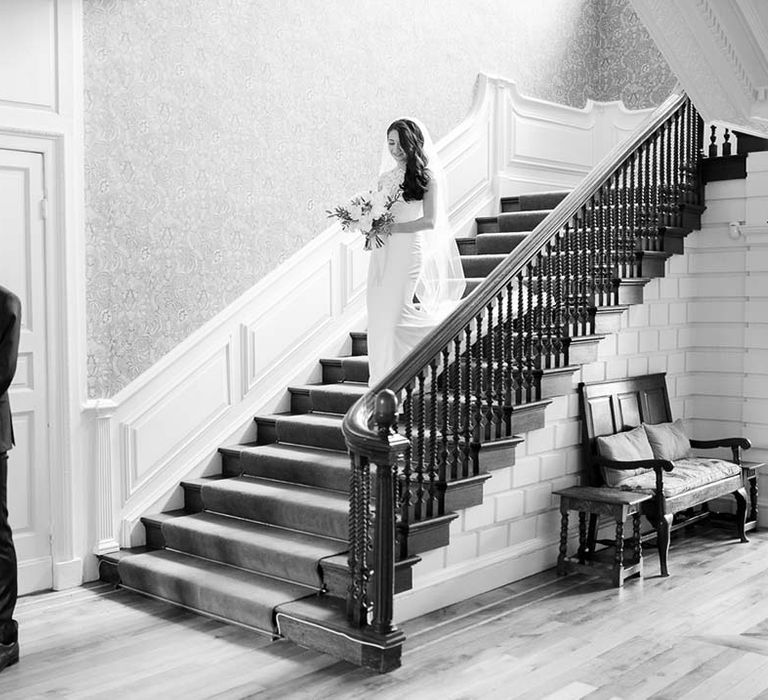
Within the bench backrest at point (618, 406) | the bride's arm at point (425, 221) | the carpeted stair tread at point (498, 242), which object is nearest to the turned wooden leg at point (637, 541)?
the bench backrest at point (618, 406)

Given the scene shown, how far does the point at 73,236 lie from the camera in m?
5.41

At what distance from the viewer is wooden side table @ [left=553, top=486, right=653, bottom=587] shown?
547 centimetres

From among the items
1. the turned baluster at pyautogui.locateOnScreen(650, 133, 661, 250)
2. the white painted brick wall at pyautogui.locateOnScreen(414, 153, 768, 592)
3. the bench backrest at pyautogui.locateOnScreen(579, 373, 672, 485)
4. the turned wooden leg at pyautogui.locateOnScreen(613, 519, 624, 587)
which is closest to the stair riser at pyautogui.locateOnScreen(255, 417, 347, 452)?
the bench backrest at pyautogui.locateOnScreen(579, 373, 672, 485)

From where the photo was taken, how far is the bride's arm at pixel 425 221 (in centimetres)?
548

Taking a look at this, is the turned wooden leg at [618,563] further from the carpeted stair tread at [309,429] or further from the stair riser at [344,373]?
the stair riser at [344,373]

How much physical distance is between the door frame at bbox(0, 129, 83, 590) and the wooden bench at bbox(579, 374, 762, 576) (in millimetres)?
3023

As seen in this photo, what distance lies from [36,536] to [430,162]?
3019 millimetres

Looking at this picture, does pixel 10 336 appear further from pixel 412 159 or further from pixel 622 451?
pixel 622 451

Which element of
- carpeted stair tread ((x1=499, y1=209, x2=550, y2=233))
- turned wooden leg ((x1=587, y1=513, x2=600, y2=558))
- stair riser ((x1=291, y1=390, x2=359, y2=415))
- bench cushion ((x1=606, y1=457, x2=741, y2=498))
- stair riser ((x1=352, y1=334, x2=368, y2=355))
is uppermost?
carpeted stair tread ((x1=499, y1=209, x2=550, y2=233))

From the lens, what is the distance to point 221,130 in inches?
244

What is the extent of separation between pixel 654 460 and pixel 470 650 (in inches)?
70.5

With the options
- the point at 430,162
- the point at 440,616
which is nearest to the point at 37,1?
the point at 430,162

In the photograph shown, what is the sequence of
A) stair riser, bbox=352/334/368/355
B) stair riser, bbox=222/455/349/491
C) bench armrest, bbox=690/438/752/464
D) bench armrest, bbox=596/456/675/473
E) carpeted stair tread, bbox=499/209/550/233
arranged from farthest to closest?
carpeted stair tread, bbox=499/209/550/233 → stair riser, bbox=352/334/368/355 → bench armrest, bbox=690/438/752/464 → bench armrest, bbox=596/456/675/473 → stair riser, bbox=222/455/349/491

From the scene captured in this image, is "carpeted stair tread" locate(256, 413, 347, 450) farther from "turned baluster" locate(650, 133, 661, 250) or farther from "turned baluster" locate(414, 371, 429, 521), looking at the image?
"turned baluster" locate(650, 133, 661, 250)
